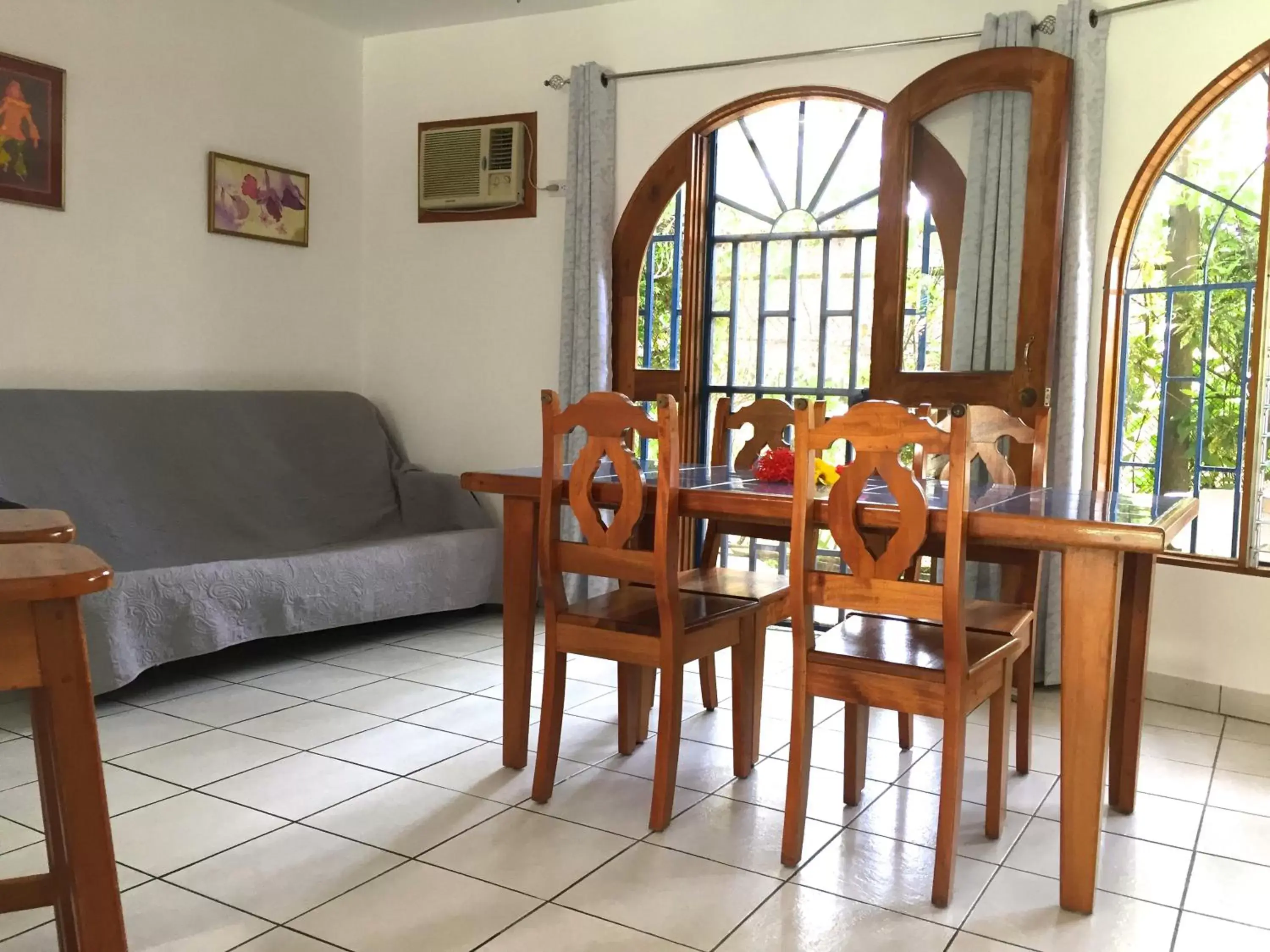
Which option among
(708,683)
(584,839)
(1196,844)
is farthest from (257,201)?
(1196,844)

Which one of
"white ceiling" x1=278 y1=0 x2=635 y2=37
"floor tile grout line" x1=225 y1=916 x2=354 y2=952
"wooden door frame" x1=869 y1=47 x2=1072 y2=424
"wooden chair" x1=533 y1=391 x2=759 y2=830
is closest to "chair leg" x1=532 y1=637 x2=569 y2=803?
"wooden chair" x1=533 y1=391 x2=759 y2=830

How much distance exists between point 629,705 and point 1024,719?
1013mm

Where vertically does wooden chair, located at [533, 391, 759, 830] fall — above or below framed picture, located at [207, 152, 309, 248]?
below

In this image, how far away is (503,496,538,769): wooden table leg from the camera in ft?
8.76

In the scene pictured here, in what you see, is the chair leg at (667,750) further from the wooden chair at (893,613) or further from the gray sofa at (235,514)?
the gray sofa at (235,514)

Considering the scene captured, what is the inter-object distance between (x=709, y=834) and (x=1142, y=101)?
2.68 m

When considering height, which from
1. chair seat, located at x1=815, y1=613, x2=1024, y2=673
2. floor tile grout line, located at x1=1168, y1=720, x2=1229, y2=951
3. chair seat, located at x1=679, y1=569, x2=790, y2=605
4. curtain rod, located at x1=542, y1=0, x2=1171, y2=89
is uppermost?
curtain rod, located at x1=542, y1=0, x2=1171, y2=89

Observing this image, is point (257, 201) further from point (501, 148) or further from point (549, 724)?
point (549, 724)

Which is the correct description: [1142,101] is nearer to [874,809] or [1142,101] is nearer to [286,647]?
[874,809]

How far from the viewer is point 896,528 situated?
6.96 ft

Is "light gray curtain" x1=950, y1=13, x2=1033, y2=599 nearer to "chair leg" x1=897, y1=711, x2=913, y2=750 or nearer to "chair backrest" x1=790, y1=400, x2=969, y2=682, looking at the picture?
"chair leg" x1=897, y1=711, x2=913, y2=750

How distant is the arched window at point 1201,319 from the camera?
3.34 m

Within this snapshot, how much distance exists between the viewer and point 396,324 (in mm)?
5047

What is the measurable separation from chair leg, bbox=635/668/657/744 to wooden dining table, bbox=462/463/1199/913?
0.30 metres
